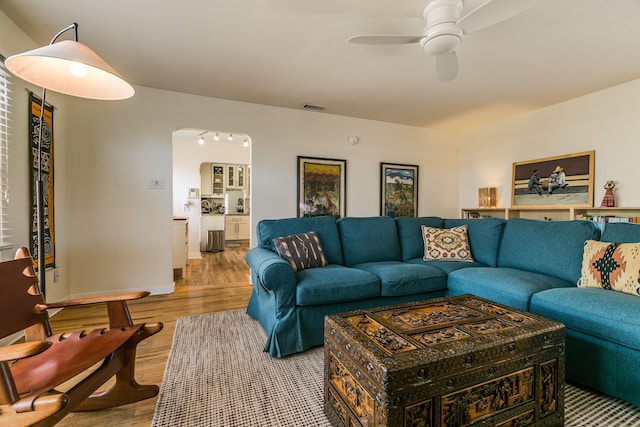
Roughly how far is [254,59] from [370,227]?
6.50 feet

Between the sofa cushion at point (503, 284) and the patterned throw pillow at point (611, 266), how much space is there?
0.67 feet

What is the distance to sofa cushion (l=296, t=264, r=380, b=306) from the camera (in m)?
2.03

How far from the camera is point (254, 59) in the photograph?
267 centimetres

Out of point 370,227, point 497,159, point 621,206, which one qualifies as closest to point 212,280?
point 370,227

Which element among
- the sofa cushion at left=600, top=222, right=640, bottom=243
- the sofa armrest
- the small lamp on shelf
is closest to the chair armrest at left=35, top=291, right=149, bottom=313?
the sofa armrest

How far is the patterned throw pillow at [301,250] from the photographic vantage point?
93.1 inches

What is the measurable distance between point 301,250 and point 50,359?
1603 millimetres

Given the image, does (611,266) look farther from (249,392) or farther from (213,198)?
(213,198)

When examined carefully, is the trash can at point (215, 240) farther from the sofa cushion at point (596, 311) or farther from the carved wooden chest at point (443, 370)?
the sofa cushion at point (596, 311)

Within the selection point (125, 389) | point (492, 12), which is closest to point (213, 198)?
point (125, 389)

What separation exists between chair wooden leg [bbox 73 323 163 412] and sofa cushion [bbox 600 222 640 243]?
9.86ft

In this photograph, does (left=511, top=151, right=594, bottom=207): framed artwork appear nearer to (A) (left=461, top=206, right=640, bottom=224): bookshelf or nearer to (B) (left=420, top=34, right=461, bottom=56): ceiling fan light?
(A) (left=461, top=206, right=640, bottom=224): bookshelf

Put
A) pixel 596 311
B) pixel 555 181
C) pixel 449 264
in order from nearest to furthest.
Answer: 1. pixel 596 311
2. pixel 449 264
3. pixel 555 181

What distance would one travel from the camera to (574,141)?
3.54m
